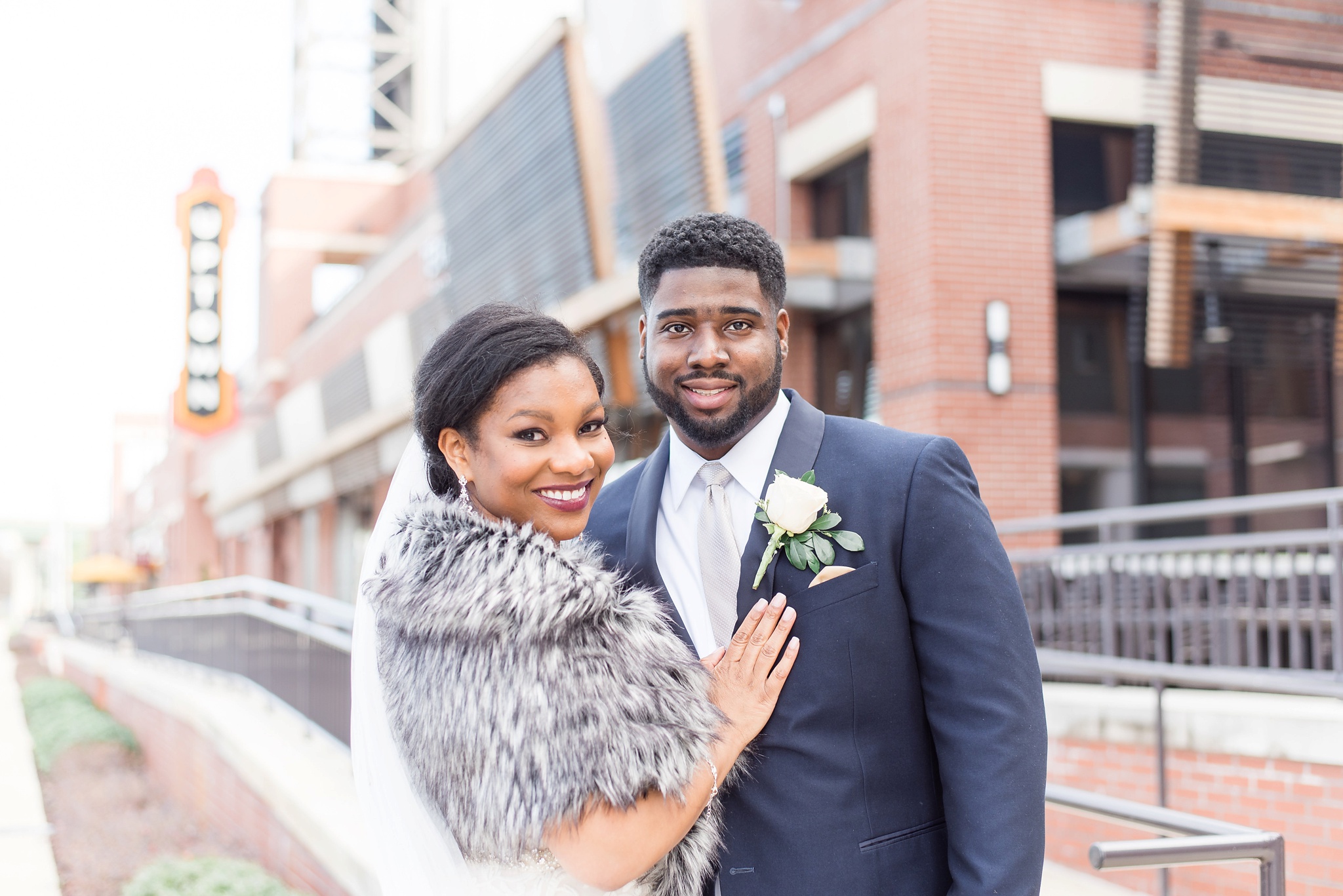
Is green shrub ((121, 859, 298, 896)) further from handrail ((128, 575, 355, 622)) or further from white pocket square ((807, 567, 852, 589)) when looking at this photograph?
white pocket square ((807, 567, 852, 589))

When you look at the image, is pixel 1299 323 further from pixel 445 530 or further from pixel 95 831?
pixel 95 831

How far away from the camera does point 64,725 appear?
1366 centimetres

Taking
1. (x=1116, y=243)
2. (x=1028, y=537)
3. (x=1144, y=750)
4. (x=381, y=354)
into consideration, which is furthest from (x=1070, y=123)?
(x=381, y=354)

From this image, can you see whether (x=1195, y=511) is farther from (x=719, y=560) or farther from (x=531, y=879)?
(x=531, y=879)

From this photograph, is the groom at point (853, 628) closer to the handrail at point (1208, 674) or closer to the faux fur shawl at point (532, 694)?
the faux fur shawl at point (532, 694)

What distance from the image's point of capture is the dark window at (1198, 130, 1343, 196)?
10.0 meters

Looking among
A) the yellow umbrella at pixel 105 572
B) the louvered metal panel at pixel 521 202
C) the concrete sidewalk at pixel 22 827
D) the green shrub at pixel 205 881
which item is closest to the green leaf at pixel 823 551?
the green shrub at pixel 205 881

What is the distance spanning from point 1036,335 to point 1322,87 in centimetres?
374

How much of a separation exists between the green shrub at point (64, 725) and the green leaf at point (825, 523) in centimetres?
1203

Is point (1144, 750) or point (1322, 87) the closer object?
point (1144, 750)

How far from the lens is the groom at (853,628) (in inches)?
83.1

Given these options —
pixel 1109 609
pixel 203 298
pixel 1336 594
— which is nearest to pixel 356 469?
pixel 203 298

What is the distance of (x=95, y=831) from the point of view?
28.9 ft

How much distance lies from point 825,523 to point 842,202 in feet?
32.7
